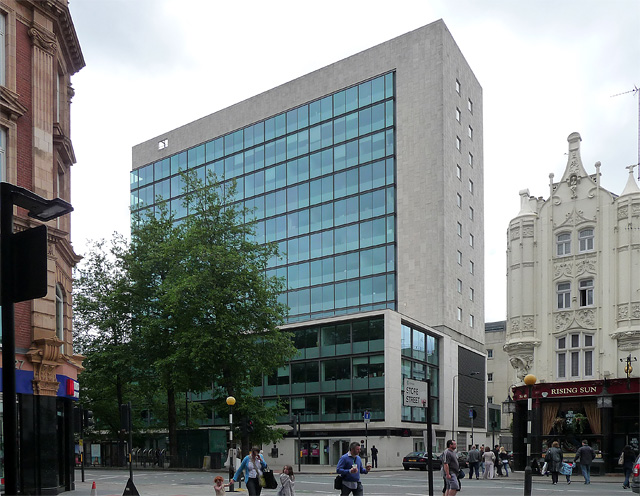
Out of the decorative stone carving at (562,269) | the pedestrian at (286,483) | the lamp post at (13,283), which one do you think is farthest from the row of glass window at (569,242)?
the lamp post at (13,283)

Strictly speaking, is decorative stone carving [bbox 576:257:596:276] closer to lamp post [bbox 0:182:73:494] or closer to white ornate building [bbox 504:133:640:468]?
white ornate building [bbox 504:133:640:468]

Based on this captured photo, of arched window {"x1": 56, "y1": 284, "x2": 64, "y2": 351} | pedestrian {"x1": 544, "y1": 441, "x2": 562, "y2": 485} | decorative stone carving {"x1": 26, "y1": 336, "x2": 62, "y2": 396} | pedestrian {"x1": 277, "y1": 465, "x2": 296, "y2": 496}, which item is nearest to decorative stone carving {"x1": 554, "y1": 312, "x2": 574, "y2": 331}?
pedestrian {"x1": 544, "y1": 441, "x2": 562, "y2": 485}

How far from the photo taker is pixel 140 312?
4338cm

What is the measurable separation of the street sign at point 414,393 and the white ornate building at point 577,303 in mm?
23504

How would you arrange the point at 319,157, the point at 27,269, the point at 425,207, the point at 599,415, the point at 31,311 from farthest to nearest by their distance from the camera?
the point at 319,157
the point at 425,207
the point at 599,415
the point at 31,311
the point at 27,269

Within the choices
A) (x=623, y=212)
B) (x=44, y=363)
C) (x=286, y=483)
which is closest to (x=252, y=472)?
(x=286, y=483)

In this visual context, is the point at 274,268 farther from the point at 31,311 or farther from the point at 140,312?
the point at 31,311

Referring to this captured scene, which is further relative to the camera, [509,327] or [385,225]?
[385,225]

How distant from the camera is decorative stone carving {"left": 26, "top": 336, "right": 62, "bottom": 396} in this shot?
20.5 meters

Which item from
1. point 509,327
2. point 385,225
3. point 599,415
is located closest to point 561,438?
point 599,415

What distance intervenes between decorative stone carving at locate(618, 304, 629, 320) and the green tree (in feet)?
55.1

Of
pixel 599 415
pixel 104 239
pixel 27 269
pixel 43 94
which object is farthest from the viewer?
pixel 104 239

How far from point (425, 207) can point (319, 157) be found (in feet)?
35.9

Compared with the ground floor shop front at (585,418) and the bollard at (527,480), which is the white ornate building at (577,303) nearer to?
the ground floor shop front at (585,418)
